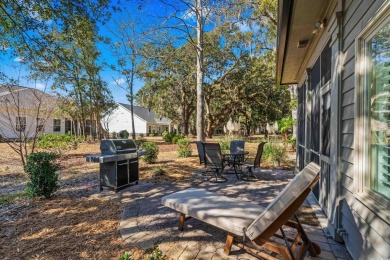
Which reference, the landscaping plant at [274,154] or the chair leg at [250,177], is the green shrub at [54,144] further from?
the landscaping plant at [274,154]

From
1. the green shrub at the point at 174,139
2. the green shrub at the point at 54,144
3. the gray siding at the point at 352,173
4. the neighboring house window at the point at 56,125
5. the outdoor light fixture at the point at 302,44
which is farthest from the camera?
the neighboring house window at the point at 56,125

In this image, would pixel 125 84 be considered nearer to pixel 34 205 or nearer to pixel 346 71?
pixel 34 205

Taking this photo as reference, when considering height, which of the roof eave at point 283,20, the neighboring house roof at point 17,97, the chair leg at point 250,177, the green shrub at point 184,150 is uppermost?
the roof eave at point 283,20

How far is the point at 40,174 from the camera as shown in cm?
449

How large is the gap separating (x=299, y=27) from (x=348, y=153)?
2.46 m

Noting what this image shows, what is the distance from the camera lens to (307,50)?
5066 millimetres

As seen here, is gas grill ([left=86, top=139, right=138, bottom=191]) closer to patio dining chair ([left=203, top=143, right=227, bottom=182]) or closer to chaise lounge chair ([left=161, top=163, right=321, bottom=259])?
patio dining chair ([left=203, top=143, right=227, bottom=182])

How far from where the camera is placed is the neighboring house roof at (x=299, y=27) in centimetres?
314

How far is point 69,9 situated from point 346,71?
5173 mm

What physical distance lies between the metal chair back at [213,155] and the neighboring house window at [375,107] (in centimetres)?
386

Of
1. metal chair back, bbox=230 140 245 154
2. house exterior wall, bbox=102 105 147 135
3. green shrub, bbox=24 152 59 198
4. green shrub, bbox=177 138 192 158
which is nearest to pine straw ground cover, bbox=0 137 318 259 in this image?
green shrub, bbox=24 152 59 198

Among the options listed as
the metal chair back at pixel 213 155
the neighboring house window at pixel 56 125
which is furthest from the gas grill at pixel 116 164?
the neighboring house window at pixel 56 125

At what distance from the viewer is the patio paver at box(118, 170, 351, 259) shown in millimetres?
2568

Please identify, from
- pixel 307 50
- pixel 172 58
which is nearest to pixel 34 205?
pixel 307 50
